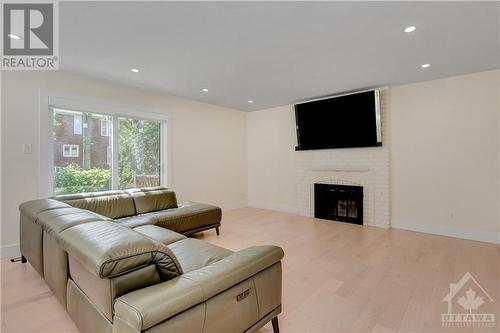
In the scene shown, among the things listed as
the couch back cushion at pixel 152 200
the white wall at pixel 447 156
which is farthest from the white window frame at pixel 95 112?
the white wall at pixel 447 156

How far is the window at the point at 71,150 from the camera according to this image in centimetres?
366

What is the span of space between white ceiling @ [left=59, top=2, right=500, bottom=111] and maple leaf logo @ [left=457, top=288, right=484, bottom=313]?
2510 millimetres

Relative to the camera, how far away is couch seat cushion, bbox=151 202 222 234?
330 cm

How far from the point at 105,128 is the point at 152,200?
60.8 inches

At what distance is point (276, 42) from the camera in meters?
2.65

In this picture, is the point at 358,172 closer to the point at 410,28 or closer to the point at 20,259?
the point at 410,28

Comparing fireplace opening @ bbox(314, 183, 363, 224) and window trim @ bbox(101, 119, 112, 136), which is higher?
window trim @ bbox(101, 119, 112, 136)

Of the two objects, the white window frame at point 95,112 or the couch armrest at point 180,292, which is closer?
the couch armrest at point 180,292

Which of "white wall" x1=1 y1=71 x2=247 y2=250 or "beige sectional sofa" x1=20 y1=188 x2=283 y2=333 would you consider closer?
"beige sectional sofa" x1=20 y1=188 x2=283 y2=333

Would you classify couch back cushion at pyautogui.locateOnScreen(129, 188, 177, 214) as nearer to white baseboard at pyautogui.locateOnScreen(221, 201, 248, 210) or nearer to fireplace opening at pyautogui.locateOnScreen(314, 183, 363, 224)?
white baseboard at pyautogui.locateOnScreen(221, 201, 248, 210)

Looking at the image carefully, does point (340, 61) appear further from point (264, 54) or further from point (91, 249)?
point (91, 249)

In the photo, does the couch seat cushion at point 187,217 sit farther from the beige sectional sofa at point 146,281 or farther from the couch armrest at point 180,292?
the couch armrest at point 180,292
